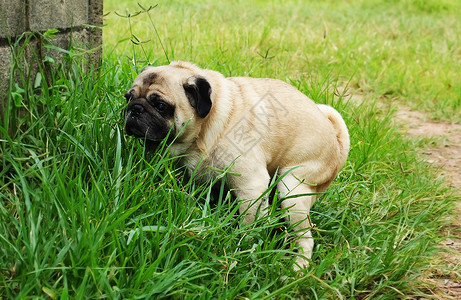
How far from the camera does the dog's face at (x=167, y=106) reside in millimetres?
2973

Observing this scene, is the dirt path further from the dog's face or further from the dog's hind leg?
the dog's face

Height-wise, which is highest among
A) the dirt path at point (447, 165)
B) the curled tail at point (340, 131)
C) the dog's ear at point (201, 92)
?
the dog's ear at point (201, 92)

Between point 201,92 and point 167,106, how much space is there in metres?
0.21

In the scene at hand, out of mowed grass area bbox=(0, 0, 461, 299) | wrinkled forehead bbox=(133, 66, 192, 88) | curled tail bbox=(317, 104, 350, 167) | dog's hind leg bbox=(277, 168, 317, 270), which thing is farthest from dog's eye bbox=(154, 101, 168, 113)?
curled tail bbox=(317, 104, 350, 167)

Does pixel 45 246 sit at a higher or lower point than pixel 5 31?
lower


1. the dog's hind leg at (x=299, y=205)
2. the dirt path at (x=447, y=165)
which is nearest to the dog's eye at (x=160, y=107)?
the dog's hind leg at (x=299, y=205)

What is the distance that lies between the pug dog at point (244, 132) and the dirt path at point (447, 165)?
32.6 inches

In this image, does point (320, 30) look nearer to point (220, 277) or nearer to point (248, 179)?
point (248, 179)

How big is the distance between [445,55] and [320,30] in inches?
76.9

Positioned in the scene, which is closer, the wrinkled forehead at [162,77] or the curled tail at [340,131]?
the wrinkled forehead at [162,77]

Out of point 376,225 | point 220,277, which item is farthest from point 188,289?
point 376,225

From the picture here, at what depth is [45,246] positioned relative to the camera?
2221 mm

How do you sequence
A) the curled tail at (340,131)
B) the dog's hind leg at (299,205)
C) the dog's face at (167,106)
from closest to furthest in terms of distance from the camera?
the dog's face at (167,106) < the dog's hind leg at (299,205) < the curled tail at (340,131)

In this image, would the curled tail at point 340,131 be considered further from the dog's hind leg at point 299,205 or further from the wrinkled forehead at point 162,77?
the wrinkled forehead at point 162,77
